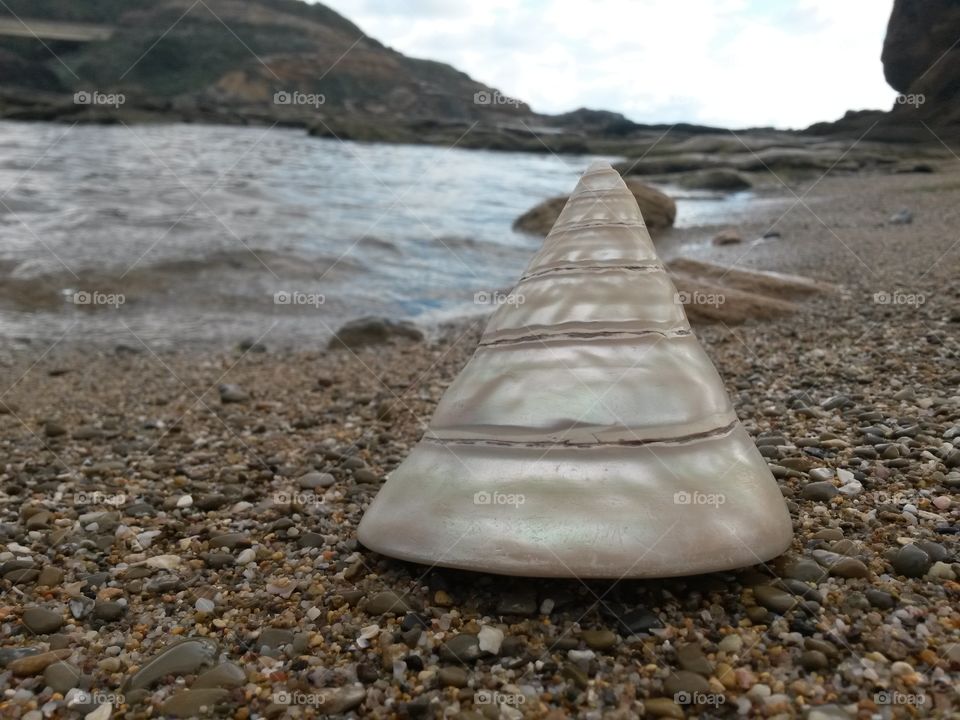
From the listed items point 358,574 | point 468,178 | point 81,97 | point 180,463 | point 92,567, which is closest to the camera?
point 358,574

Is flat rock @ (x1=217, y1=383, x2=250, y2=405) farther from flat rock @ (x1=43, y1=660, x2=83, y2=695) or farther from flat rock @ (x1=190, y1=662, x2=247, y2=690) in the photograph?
flat rock @ (x1=190, y1=662, x2=247, y2=690)

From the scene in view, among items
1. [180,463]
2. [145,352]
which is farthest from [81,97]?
[180,463]

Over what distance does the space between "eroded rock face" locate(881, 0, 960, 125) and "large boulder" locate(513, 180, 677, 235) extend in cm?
1070

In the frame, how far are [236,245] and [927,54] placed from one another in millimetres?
19726

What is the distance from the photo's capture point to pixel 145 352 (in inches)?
204

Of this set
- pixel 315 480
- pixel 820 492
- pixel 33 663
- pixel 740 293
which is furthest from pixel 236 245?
pixel 820 492

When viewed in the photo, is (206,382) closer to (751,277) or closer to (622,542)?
(622,542)

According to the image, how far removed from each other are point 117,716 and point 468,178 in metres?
19.1

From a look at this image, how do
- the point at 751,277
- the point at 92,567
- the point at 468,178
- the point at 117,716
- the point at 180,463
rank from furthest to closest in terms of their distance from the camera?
1. the point at 468,178
2. the point at 751,277
3. the point at 180,463
4. the point at 92,567
5. the point at 117,716

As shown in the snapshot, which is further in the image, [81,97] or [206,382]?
[81,97]

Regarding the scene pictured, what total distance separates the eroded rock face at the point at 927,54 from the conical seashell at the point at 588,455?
2004cm

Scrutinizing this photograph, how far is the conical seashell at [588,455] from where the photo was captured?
1.46m

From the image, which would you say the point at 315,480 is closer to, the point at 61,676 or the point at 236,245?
the point at 61,676

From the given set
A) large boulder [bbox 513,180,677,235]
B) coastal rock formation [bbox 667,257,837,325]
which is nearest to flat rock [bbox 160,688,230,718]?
coastal rock formation [bbox 667,257,837,325]
